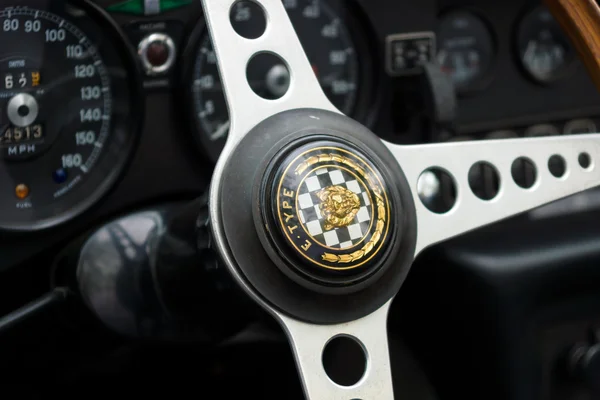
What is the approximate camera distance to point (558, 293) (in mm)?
1425

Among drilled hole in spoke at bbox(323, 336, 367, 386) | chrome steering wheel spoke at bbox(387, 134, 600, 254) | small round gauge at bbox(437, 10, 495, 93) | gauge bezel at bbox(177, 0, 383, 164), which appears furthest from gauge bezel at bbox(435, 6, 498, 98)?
chrome steering wheel spoke at bbox(387, 134, 600, 254)

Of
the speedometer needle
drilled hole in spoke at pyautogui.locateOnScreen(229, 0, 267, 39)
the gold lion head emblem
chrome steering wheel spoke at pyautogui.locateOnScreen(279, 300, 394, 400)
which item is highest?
drilled hole in spoke at pyautogui.locateOnScreen(229, 0, 267, 39)

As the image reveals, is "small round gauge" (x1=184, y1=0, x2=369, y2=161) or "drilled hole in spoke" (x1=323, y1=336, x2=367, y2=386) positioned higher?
"small round gauge" (x1=184, y1=0, x2=369, y2=161)

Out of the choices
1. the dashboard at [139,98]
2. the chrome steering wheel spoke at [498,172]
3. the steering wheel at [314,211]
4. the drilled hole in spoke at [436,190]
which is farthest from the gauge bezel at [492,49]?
the steering wheel at [314,211]

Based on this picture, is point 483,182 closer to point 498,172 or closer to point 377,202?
point 498,172

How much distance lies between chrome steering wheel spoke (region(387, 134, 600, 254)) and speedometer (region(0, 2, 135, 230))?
686 millimetres

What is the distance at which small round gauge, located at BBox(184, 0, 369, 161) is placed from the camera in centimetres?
170

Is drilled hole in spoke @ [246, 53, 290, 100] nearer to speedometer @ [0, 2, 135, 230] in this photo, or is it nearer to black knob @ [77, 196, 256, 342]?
speedometer @ [0, 2, 135, 230]

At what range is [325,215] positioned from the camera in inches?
38.8

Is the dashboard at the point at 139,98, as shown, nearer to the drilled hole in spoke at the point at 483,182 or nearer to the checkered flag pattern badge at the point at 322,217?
the drilled hole in spoke at the point at 483,182

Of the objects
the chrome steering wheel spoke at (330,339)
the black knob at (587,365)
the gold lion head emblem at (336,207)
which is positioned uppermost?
the gold lion head emblem at (336,207)

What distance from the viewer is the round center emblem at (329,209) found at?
976 mm

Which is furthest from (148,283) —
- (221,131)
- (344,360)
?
(221,131)

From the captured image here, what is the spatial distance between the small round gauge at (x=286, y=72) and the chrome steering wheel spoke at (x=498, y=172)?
0.67m
